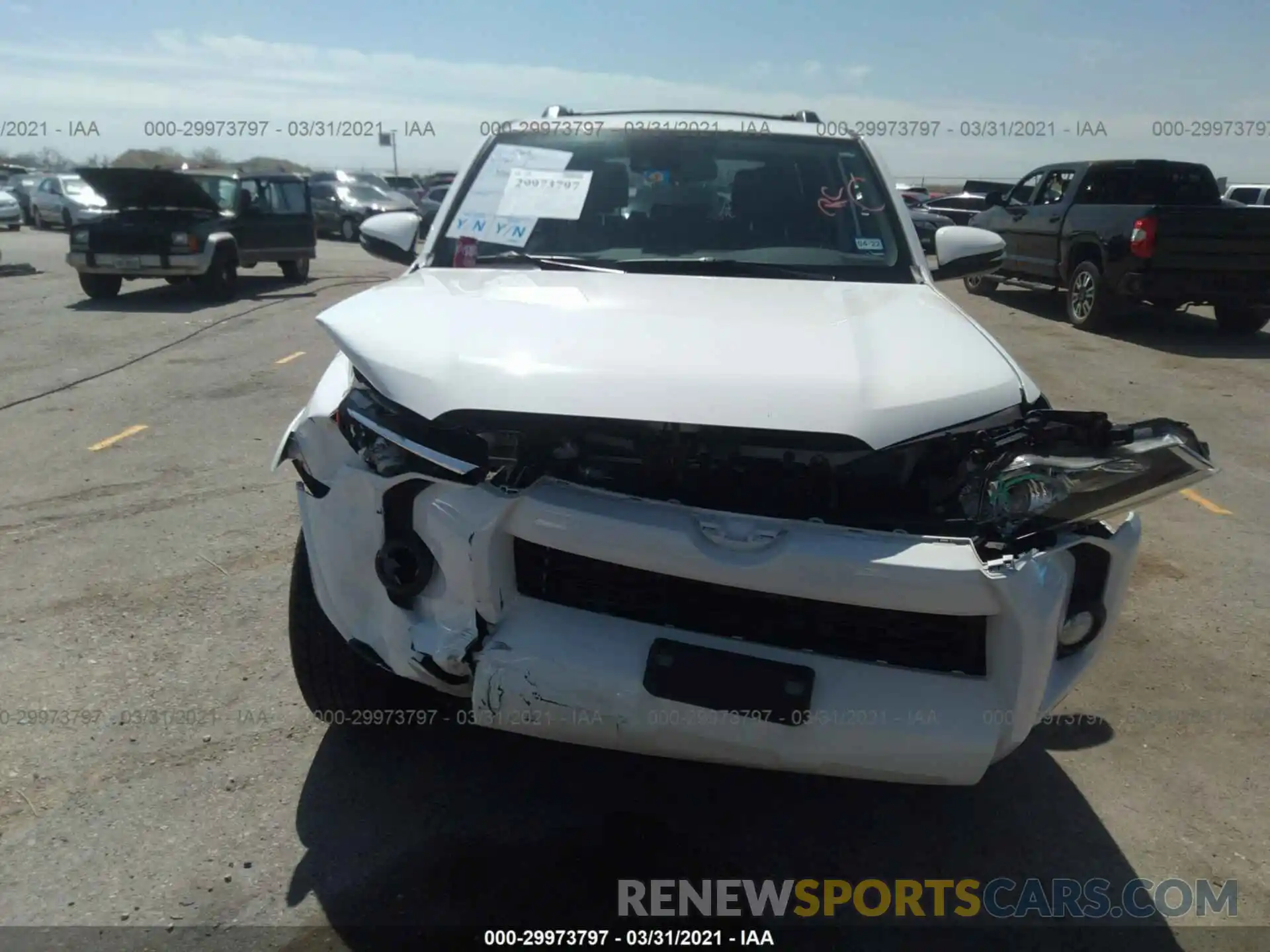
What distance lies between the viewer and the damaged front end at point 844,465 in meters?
2.16

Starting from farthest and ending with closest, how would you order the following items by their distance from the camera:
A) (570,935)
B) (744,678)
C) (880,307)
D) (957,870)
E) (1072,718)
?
(1072,718), (880,307), (957,870), (570,935), (744,678)

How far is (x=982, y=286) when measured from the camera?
15547 mm

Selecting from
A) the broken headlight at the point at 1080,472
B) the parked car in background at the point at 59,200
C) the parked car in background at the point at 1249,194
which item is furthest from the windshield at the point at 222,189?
the parked car in background at the point at 1249,194

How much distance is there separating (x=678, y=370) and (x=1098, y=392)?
7049mm

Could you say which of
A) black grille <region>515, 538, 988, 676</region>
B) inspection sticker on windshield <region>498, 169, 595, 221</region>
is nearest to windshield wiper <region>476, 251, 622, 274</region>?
inspection sticker on windshield <region>498, 169, 595, 221</region>

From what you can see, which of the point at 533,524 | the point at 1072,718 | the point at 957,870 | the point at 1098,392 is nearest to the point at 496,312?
the point at 533,524

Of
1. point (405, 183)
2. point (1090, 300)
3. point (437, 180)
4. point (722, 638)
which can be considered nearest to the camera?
point (722, 638)

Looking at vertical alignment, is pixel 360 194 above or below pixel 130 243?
below

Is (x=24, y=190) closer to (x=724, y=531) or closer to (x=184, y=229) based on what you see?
(x=184, y=229)

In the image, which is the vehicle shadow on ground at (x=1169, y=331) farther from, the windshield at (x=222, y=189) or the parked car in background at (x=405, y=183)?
the parked car in background at (x=405, y=183)

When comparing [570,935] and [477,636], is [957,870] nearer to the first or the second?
[570,935]

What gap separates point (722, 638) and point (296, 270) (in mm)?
14299

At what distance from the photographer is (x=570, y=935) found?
90.5 inches

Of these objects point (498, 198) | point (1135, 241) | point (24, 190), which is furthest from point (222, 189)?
point (24, 190)
